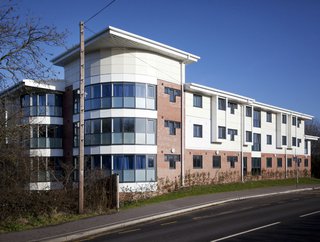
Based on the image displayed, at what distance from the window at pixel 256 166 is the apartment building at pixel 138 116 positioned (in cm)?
213

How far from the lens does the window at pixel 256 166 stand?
4196cm

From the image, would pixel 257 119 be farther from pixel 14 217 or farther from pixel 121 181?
pixel 14 217

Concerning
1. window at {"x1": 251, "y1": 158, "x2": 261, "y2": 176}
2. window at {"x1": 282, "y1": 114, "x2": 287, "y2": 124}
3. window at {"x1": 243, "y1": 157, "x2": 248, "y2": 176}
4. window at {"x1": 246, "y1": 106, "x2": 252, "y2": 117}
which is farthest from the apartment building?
window at {"x1": 282, "y1": 114, "x2": 287, "y2": 124}

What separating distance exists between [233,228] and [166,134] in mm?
17799

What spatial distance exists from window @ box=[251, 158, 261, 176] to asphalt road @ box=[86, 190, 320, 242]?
79.8 ft

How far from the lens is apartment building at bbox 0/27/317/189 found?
28.6 metres

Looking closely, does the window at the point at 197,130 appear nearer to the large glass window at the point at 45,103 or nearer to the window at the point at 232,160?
the window at the point at 232,160

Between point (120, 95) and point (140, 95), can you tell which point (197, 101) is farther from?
point (120, 95)

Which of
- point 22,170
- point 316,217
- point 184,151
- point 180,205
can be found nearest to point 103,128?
point 184,151

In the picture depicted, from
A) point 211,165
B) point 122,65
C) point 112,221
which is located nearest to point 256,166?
point 211,165

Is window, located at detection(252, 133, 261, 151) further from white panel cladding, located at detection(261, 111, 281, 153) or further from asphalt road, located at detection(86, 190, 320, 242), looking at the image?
asphalt road, located at detection(86, 190, 320, 242)

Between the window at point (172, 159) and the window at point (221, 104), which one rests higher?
the window at point (221, 104)

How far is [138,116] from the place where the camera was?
28.8 m

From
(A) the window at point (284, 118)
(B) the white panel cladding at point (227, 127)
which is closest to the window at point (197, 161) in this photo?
(B) the white panel cladding at point (227, 127)
